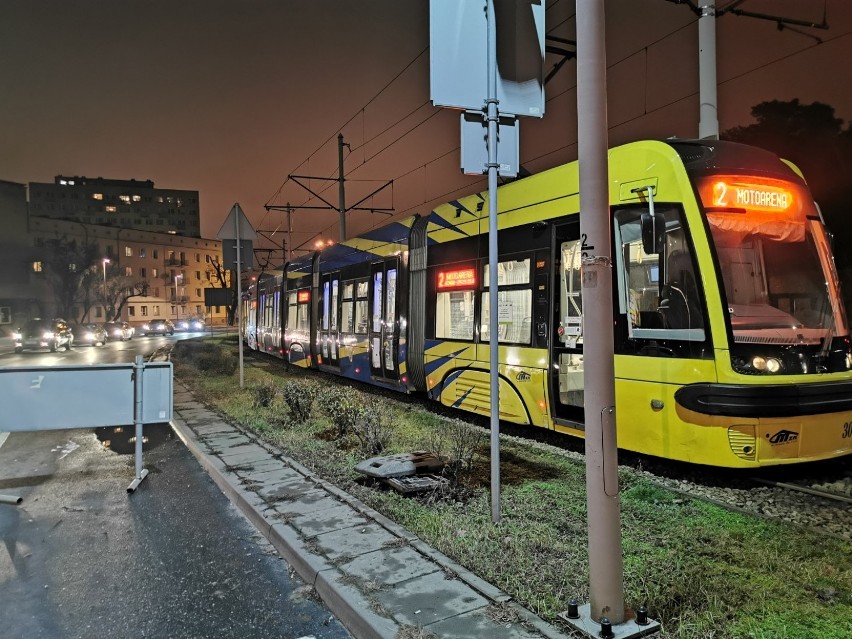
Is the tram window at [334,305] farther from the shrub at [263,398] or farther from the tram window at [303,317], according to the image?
the shrub at [263,398]

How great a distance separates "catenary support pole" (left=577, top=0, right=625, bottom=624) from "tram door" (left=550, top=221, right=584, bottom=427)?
4023mm

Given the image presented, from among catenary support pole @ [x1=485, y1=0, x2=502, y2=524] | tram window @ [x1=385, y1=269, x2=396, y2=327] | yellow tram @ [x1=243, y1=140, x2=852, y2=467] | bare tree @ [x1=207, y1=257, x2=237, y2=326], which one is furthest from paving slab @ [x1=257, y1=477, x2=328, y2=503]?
bare tree @ [x1=207, y1=257, x2=237, y2=326]

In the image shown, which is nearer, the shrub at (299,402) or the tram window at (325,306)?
the shrub at (299,402)

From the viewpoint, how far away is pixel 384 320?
12.5 metres

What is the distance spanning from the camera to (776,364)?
18.7 ft

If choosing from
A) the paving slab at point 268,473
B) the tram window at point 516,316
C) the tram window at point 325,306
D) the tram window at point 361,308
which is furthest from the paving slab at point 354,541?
the tram window at point 325,306

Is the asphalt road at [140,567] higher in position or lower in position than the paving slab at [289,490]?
lower

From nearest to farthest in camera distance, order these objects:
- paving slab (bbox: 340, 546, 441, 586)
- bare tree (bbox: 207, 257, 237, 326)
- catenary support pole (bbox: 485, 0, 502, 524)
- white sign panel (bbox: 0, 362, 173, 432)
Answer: paving slab (bbox: 340, 546, 441, 586) < catenary support pole (bbox: 485, 0, 502, 524) < white sign panel (bbox: 0, 362, 173, 432) < bare tree (bbox: 207, 257, 237, 326)

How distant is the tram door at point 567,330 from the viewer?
287 inches

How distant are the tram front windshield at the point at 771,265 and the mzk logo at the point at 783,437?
843mm

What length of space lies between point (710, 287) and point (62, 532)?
6341 mm

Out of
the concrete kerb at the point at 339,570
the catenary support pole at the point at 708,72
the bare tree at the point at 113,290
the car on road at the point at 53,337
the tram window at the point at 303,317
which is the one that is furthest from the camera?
the bare tree at the point at 113,290

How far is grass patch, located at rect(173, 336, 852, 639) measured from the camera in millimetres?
3430

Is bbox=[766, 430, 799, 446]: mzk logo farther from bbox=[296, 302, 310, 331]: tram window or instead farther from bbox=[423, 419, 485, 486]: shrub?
bbox=[296, 302, 310, 331]: tram window
